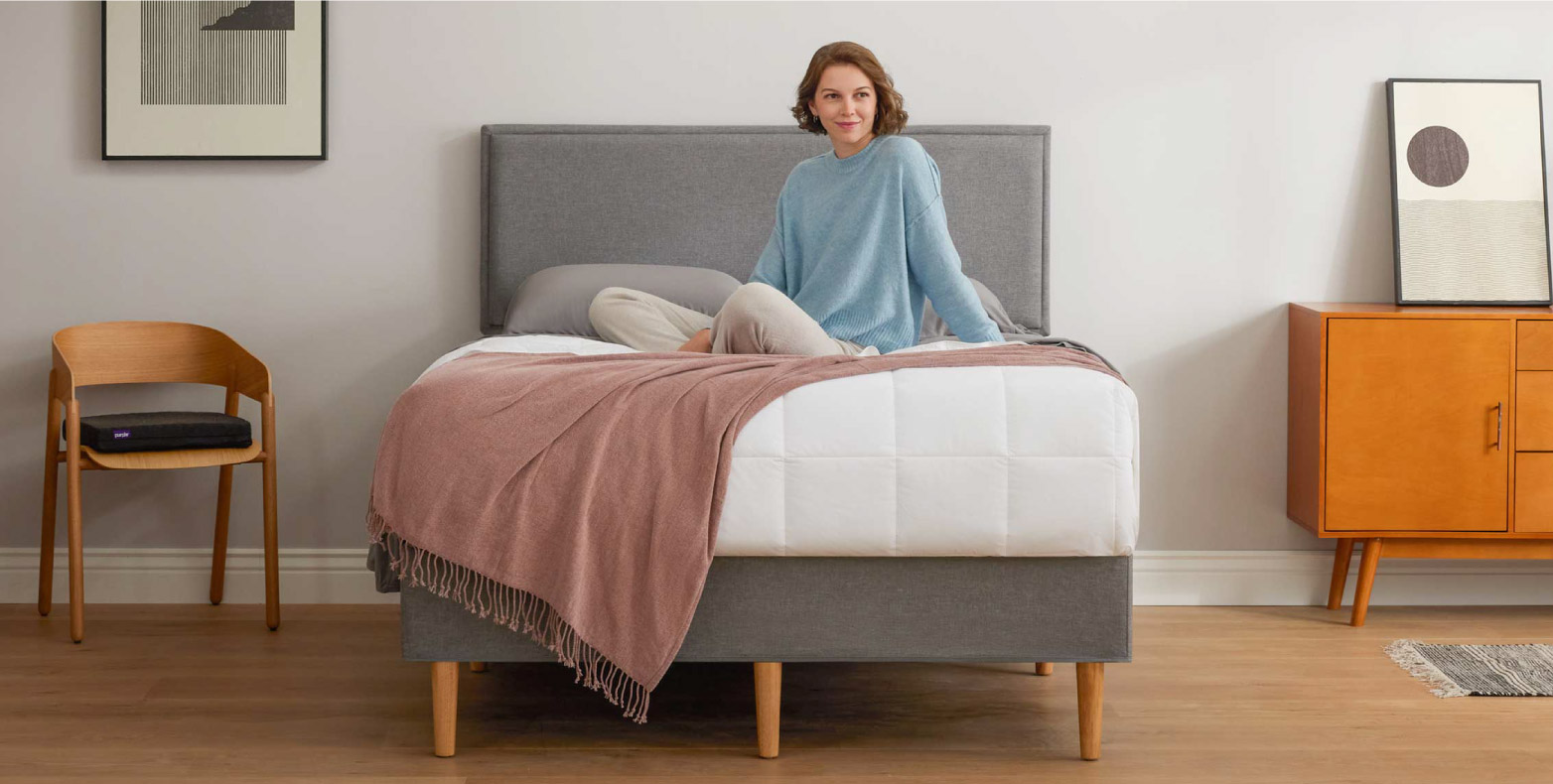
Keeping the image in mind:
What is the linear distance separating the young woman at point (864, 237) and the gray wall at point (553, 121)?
0.81 meters

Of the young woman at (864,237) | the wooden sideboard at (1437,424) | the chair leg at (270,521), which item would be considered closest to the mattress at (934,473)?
the young woman at (864,237)

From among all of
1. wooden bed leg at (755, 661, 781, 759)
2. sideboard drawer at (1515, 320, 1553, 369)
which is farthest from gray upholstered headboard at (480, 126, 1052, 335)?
wooden bed leg at (755, 661, 781, 759)

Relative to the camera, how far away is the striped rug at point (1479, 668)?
2547 millimetres

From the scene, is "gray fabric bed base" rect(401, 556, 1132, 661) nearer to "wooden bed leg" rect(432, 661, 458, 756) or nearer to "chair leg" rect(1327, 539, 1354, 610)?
"wooden bed leg" rect(432, 661, 458, 756)

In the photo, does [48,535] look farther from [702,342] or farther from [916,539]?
[916,539]

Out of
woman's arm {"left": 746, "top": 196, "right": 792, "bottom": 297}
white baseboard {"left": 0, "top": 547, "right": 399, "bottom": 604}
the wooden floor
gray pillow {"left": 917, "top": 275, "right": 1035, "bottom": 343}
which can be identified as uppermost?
woman's arm {"left": 746, "top": 196, "right": 792, "bottom": 297}

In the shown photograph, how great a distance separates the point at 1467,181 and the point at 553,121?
7.93 feet

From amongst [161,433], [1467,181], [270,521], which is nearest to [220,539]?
[270,521]

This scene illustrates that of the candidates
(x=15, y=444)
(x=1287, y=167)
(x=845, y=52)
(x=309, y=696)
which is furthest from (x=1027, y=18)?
(x=15, y=444)

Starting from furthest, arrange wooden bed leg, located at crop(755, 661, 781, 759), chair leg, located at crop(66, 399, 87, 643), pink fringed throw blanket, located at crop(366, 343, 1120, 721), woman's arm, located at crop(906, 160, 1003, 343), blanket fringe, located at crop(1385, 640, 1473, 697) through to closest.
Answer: chair leg, located at crop(66, 399, 87, 643)
blanket fringe, located at crop(1385, 640, 1473, 697)
woman's arm, located at crop(906, 160, 1003, 343)
wooden bed leg, located at crop(755, 661, 781, 759)
pink fringed throw blanket, located at crop(366, 343, 1120, 721)

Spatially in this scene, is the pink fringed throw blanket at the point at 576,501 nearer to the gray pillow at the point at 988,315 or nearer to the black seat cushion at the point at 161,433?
the gray pillow at the point at 988,315

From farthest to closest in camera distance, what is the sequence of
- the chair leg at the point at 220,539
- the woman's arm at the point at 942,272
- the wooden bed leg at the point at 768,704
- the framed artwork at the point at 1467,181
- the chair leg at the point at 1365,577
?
the framed artwork at the point at 1467,181
the chair leg at the point at 220,539
the chair leg at the point at 1365,577
the woman's arm at the point at 942,272
the wooden bed leg at the point at 768,704

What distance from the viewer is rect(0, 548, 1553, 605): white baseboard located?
3350 mm

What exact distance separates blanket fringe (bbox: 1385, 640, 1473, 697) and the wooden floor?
0.12 ft
